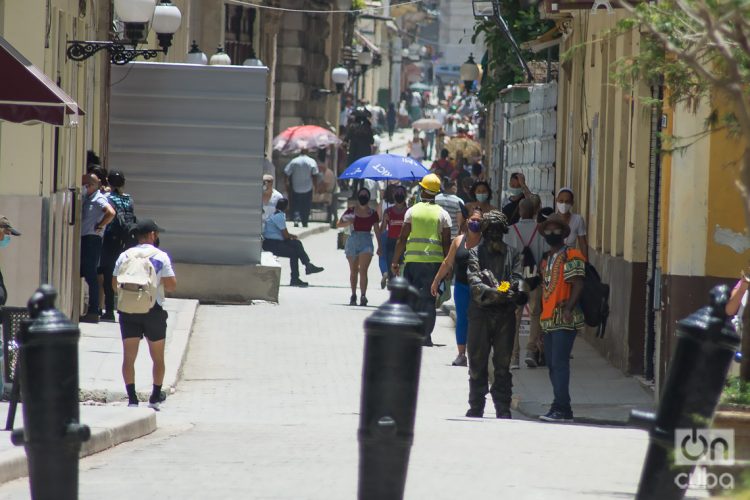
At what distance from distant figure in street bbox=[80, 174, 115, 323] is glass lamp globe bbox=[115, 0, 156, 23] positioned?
6.52 feet

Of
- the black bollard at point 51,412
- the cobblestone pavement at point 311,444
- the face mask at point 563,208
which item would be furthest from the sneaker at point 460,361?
the black bollard at point 51,412

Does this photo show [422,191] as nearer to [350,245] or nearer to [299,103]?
[350,245]

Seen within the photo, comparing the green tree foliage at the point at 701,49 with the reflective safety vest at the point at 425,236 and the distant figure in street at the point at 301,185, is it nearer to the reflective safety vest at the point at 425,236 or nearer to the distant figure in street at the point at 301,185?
the reflective safety vest at the point at 425,236

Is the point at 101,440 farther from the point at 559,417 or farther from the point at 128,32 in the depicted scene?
the point at 128,32

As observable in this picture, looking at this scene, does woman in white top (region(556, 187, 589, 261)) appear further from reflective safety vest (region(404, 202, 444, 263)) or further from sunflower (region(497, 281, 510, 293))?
sunflower (region(497, 281, 510, 293))

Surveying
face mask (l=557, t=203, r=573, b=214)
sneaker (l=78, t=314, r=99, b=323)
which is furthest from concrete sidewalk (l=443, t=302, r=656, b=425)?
sneaker (l=78, t=314, r=99, b=323)

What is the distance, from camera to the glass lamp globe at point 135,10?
1800cm

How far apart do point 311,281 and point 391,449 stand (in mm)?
21329

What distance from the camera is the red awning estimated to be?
43.8 feet

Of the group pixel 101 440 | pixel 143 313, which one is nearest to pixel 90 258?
pixel 143 313

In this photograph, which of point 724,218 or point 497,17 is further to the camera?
point 497,17

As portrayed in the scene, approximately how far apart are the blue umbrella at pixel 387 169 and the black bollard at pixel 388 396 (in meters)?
19.1

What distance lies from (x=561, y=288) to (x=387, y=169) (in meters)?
13.2

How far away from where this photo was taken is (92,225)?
62.1ft
